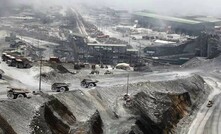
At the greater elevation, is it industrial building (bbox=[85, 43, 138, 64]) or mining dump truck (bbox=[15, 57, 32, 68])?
mining dump truck (bbox=[15, 57, 32, 68])

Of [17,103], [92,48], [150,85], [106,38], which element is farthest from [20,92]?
[106,38]

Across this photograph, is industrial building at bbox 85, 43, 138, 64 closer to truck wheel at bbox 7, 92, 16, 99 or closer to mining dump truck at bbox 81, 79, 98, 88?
mining dump truck at bbox 81, 79, 98, 88

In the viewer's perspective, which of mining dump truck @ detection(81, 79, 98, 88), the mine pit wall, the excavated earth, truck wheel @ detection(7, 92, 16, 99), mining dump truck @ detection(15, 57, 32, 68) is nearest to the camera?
the excavated earth

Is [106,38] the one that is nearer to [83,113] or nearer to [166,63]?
[166,63]

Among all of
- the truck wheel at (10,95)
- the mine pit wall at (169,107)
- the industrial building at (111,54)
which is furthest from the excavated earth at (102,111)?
the industrial building at (111,54)

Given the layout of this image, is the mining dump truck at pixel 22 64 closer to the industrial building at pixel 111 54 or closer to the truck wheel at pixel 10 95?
the truck wheel at pixel 10 95

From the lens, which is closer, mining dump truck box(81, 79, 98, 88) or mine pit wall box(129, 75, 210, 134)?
mine pit wall box(129, 75, 210, 134)

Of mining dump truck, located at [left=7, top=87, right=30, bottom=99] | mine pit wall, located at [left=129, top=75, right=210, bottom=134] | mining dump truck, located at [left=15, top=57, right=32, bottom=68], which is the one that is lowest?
mine pit wall, located at [left=129, top=75, right=210, bottom=134]

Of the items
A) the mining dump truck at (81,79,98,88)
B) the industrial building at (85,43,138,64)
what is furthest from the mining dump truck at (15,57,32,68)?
the industrial building at (85,43,138,64)

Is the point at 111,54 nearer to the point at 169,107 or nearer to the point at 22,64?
the point at 22,64
